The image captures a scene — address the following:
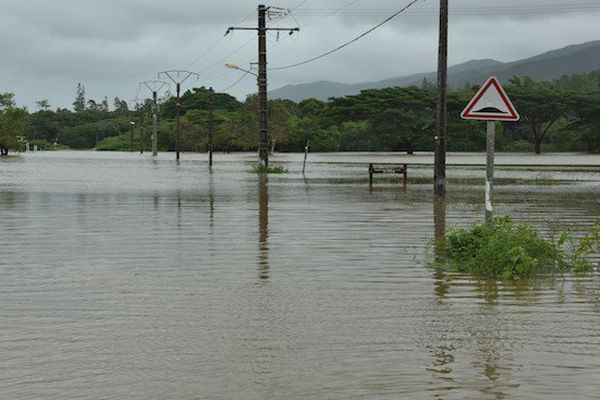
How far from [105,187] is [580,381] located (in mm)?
24542

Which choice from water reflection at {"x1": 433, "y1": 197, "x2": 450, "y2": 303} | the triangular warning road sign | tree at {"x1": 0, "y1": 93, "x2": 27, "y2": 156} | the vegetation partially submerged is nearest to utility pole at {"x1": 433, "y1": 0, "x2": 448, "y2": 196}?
water reflection at {"x1": 433, "y1": 197, "x2": 450, "y2": 303}

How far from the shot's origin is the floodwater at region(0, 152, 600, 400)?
5.59 metres

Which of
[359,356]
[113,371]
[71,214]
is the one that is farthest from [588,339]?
[71,214]

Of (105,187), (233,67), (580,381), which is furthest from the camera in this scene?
(233,67)

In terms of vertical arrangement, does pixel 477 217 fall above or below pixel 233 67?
below

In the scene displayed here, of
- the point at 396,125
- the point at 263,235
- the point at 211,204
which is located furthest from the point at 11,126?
the point at 263,235

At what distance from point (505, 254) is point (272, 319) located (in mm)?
3831

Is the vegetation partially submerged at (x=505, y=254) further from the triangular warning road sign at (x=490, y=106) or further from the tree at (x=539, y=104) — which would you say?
the tree at (x=539, y=104)

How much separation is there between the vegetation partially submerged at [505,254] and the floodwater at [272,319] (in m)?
0.40

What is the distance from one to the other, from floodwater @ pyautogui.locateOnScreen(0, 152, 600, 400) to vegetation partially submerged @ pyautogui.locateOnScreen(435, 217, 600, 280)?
0.40 meters

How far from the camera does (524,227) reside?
10.9 meters

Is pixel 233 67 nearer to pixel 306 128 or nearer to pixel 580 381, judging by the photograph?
pixel 580 381

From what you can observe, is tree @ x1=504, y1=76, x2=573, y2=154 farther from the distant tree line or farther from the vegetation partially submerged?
the vegetation partially submerged

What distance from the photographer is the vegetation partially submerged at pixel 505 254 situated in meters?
9.99
